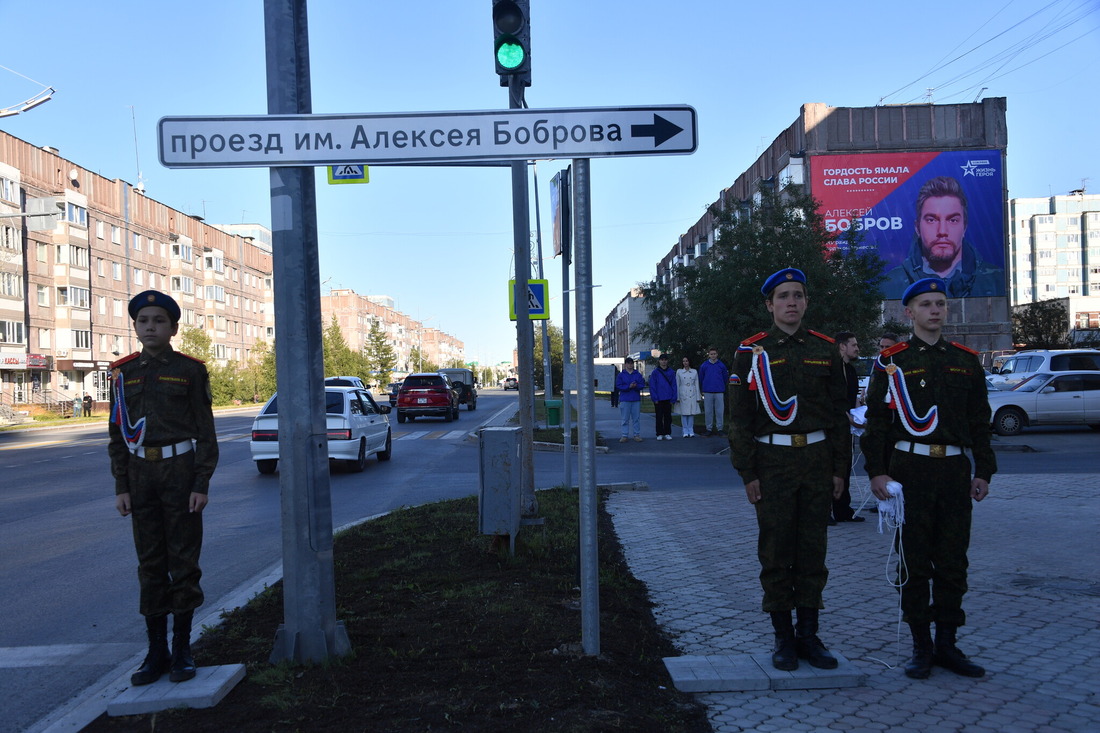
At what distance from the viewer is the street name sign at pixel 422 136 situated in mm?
4176

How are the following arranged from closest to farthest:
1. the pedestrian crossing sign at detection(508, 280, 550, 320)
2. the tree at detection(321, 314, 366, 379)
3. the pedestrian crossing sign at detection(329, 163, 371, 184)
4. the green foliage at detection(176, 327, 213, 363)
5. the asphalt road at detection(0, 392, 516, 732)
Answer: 1. the asphalt road at detection(0, 392, 516, 732)
2. the pedestrian crossing sign at detection(329, 163, 371, 184)
3. the pedestrian crossing sign at detection(508, 280, 550, 320)
4. the green foliage at detection(176, 327, 213, 363)
5. the tree at detection(321, 314, 366, 379)

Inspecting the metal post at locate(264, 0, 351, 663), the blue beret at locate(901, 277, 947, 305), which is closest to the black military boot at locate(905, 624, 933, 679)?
the blue beret at locate(901, 277, 947, 305)

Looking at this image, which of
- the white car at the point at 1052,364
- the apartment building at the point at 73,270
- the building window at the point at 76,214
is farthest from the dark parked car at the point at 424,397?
the building window at the point at 76,214

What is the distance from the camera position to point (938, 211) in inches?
1812

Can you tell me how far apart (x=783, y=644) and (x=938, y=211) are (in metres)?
46.7

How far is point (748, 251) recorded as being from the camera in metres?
22.5

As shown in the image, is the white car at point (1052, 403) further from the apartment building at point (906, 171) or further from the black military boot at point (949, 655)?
the apartment building at point (906, 171)

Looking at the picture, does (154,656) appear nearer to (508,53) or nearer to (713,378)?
(508,53)

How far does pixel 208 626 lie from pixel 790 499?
Answer: 11.6ft

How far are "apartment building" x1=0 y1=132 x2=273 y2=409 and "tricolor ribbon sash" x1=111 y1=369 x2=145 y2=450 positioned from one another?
45.3 m

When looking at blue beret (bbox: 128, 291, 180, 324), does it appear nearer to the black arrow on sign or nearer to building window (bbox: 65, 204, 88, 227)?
the black arrow on sign

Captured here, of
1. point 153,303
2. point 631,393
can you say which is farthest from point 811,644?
point 631,393

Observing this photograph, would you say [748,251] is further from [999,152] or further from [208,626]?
[999,152]

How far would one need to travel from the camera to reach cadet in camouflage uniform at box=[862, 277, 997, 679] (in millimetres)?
4242
